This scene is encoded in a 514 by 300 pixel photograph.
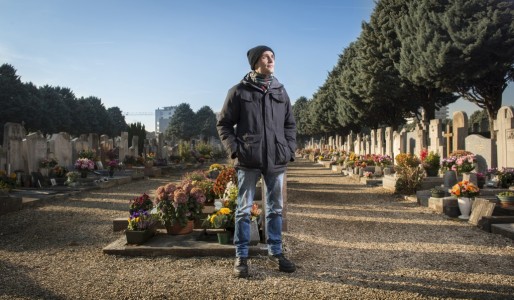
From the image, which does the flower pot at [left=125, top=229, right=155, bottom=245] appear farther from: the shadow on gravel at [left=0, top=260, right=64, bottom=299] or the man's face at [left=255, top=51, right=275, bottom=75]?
the man's face at [left=255, top=51, right=275, bottom=75]

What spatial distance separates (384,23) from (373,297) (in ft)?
78.3

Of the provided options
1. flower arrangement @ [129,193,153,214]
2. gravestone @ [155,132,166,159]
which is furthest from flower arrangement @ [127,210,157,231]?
gravestone @ [155,132,166,159]

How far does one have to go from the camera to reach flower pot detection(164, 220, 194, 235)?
19.9 ft

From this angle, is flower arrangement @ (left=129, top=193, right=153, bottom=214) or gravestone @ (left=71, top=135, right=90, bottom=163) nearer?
flower arrangement @ (left=129, top=193, right=153, bottom=214)

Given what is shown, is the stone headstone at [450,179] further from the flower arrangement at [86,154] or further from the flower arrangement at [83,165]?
the flower arrangement at [86,154]

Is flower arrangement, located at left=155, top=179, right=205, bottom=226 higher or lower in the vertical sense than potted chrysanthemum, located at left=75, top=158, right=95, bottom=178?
lower

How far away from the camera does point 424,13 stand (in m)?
19.5

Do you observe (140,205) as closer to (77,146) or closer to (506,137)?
(506,137)

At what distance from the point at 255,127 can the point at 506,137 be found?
10.5 metres

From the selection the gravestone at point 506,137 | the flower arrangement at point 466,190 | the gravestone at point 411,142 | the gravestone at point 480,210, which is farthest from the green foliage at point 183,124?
the gravestone at point 480,210

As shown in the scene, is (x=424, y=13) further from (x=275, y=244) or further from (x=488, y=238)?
(x=275, y=244)

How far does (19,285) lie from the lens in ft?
14.1

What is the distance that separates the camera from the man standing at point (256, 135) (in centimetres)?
425

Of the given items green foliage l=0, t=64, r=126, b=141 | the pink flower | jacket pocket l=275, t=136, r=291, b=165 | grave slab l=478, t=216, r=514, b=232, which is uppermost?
green foliage l=0, t=64, r=126, b=141
